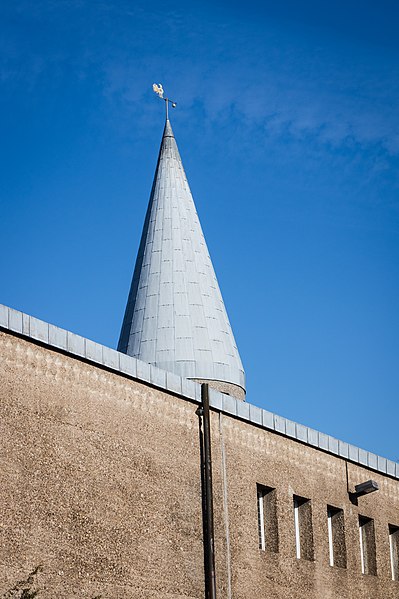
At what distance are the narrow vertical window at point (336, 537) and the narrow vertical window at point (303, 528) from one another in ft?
3.83

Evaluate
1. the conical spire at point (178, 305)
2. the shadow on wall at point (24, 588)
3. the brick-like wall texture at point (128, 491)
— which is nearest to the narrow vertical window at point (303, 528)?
the brick-like wall texture at point (128, 491)

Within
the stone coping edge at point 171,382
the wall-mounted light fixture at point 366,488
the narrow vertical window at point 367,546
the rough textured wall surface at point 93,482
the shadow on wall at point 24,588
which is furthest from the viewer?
the narrow vertical window at point 367,546

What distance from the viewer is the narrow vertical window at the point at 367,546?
88.3 feet

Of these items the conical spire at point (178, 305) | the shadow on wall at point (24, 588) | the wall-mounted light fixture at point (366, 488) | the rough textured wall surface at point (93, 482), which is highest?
the conical spire at point (178, 305)

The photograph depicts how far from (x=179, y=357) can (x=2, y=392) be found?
10.7m

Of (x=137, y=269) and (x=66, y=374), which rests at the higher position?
(x=137, y=269)

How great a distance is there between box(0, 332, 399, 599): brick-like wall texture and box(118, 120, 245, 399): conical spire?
13.5ft

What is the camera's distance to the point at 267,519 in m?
23.5

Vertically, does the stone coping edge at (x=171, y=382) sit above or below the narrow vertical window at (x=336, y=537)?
above

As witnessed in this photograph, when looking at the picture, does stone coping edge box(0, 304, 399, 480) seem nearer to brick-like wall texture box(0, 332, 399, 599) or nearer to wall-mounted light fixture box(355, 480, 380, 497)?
brick-like wall texture box(0, 332, 399, 599)

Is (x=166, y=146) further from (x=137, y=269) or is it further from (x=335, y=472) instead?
(x=335, y=472)

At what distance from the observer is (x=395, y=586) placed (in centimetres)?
2755

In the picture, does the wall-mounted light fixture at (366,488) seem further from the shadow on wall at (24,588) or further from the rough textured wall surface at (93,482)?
the shadow on wall at (24,588)

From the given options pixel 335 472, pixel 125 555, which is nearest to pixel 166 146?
pixel 335 472
